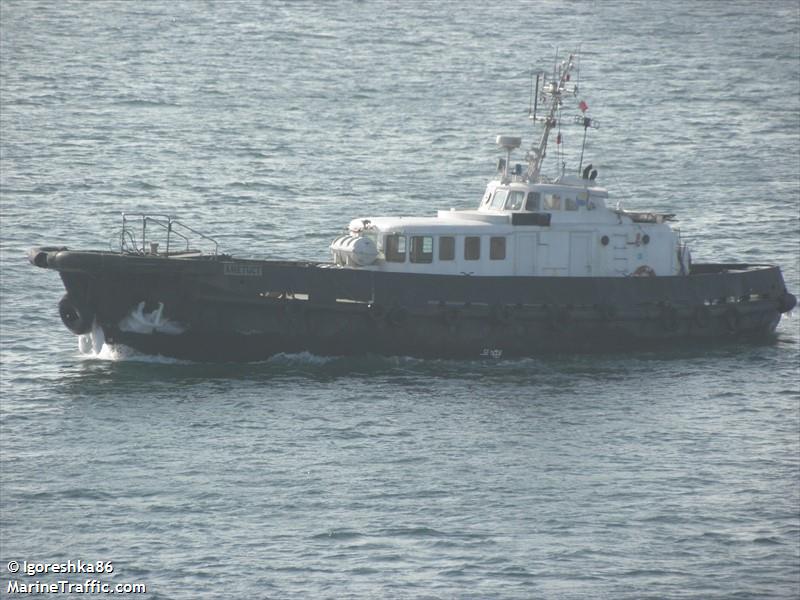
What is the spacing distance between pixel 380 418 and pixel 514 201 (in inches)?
307

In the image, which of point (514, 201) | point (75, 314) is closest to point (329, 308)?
point (514, 201)

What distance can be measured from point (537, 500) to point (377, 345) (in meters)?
8.83

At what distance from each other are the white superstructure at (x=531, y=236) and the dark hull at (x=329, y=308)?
2.68 ft

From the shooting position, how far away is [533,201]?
128 ft

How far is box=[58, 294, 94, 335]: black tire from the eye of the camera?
121ft

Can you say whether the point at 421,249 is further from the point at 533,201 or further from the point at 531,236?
the point at 533,201

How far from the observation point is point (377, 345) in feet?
123

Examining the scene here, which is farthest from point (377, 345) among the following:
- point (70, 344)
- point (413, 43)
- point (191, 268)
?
point (413, 43)

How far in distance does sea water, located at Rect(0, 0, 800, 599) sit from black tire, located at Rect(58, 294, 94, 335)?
102 centimetres

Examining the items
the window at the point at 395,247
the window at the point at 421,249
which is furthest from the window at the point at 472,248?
the window at the point at 395,247

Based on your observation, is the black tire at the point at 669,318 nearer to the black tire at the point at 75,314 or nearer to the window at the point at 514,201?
the window at the point at 514,201

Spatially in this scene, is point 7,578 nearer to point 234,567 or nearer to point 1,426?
point 234,567

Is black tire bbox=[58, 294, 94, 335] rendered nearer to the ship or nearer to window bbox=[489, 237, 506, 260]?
the ship

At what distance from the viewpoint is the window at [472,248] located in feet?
126
